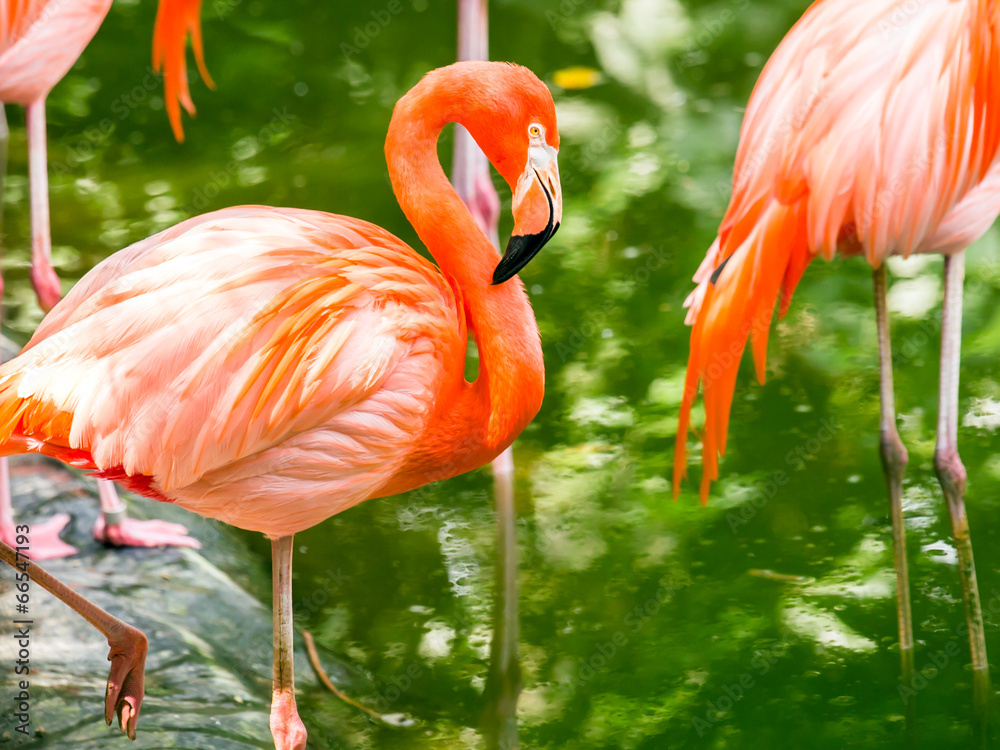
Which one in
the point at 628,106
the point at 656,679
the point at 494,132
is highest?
the point at 494,132

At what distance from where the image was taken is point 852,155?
2377 millimetres

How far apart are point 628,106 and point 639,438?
2.01 meters

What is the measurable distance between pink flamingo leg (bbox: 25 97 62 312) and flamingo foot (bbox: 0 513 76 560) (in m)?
0.53

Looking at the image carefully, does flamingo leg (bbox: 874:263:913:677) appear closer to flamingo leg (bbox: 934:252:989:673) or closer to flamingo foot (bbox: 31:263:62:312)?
flamingo leg (bbox: 934:252:989:673)

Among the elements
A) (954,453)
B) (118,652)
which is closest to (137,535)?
(118,652)

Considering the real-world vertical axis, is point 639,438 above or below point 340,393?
below

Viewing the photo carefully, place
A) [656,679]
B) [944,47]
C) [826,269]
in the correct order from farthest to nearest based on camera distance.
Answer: [826,269]
[656,679]
[944,47]

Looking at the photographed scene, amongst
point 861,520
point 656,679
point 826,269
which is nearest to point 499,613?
point 656,679

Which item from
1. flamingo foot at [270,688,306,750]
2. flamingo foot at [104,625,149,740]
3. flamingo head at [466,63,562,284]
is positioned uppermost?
flamingo head at [466,63,562,284]

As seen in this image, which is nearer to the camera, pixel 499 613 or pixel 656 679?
pixel 656 679

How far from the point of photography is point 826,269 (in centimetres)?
416

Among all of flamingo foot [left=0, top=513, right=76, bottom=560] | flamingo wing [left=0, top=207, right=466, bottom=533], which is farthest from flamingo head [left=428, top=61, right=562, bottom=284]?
flamingo foot [left=0, top=513, right=76, bottom=560]

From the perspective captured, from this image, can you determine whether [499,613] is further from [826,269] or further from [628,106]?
[628,106]

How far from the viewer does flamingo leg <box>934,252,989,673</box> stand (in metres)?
2.59
